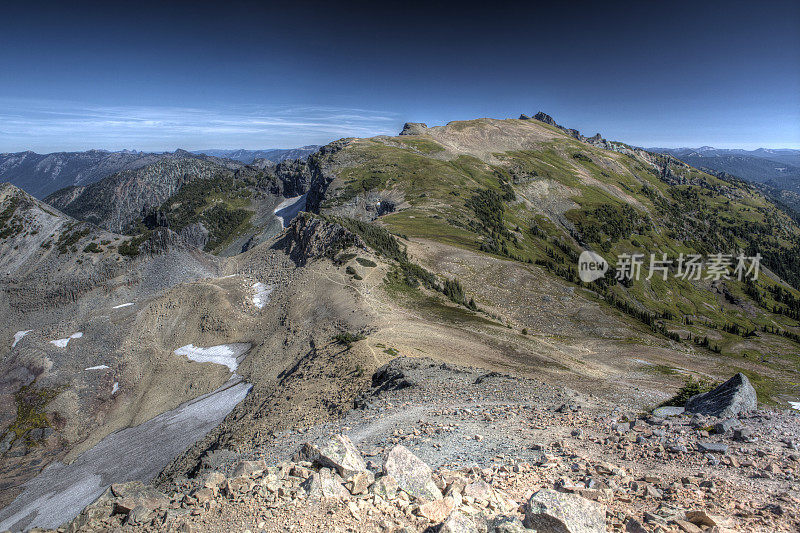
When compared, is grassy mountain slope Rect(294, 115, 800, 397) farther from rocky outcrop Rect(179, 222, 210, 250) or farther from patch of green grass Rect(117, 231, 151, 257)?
rocky outcrop Rect(179, 222, 210, 250)

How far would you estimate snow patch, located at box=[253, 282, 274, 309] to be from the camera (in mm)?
43906

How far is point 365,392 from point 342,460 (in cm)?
1215

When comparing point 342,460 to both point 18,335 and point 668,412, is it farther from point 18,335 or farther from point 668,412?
point 18,335

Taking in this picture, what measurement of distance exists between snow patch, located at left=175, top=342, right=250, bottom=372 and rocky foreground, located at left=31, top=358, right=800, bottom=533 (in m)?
25.2

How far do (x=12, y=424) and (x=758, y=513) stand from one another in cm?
5460

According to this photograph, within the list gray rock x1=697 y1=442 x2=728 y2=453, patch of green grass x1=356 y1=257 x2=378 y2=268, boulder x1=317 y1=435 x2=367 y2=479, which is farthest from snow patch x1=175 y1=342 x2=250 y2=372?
gray rock x1=697 y1=442 x2=728 y2=453

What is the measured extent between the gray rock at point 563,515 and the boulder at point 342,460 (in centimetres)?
431

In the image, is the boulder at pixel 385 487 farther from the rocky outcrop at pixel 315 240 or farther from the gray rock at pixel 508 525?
Answer: the rocky outcrop at pixel 315 240

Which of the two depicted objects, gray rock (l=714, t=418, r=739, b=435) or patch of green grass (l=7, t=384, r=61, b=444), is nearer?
gray rock (l=714, t=418, r=739, b=435)

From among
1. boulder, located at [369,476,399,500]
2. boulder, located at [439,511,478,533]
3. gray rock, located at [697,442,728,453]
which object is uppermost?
boulder, located at [439,511,478,533]

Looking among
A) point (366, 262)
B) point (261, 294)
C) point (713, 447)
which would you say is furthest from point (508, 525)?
point (261, 294)

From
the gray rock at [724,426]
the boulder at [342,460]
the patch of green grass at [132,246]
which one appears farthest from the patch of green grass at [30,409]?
the gray rock at [724,426]

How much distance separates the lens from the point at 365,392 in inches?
835

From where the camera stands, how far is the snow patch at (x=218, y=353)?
3659cm
